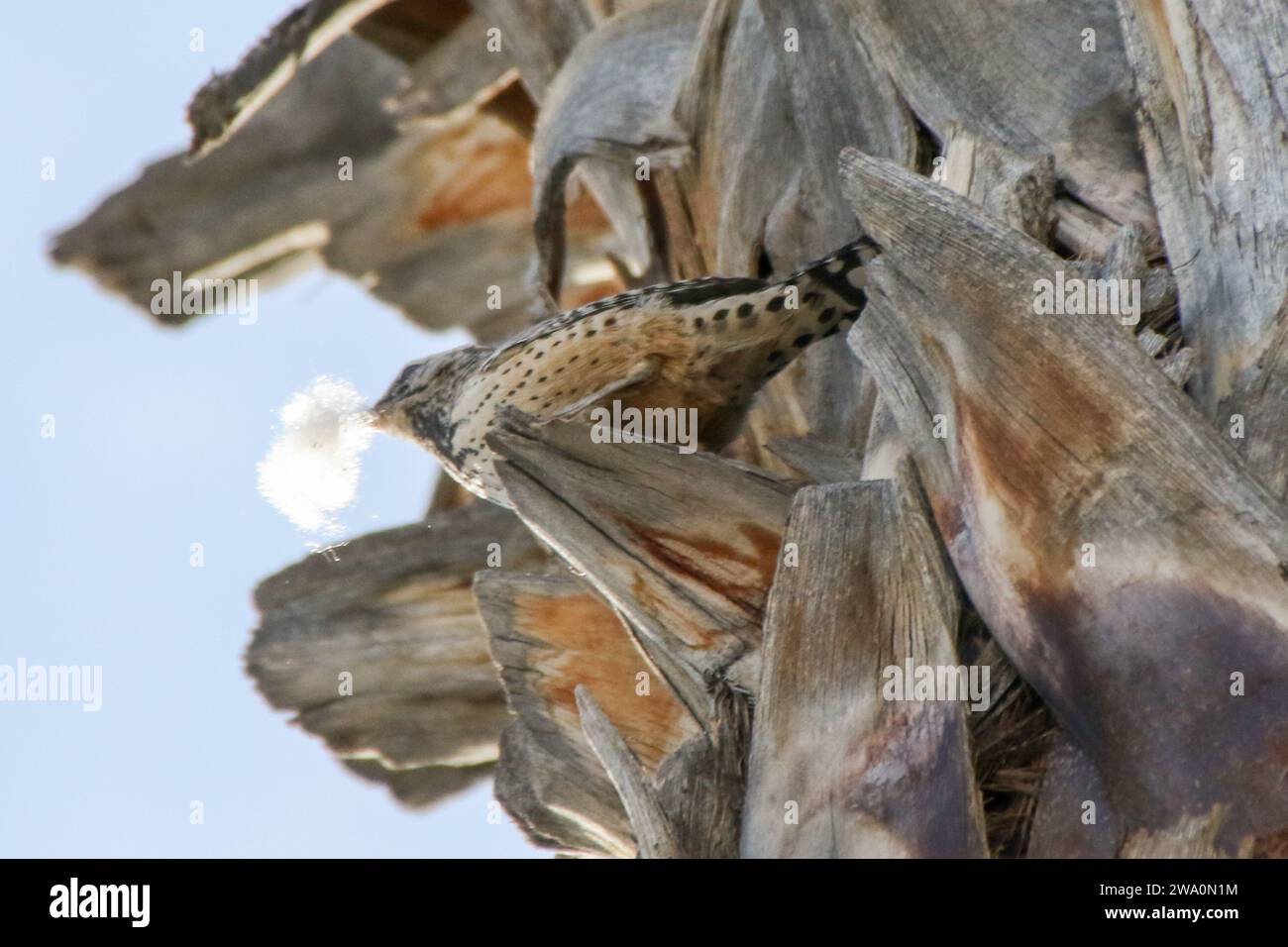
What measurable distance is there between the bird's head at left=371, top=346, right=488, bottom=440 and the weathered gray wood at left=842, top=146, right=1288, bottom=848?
1358mm

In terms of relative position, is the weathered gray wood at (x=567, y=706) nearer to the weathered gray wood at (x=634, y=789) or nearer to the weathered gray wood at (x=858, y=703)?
the weathered gray wood at (x=634, y=789)

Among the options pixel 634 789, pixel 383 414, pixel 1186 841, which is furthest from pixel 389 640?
pixel 1186 841

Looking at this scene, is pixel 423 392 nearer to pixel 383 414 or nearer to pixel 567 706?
pixel 383 414

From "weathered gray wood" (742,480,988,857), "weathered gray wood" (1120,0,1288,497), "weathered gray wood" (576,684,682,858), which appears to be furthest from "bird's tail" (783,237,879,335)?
"weathered gray wood" (576,684,682,858)

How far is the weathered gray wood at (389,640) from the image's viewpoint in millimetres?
4145

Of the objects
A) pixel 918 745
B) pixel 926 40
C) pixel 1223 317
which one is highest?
pixel 926 40

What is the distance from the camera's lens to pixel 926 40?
2957 mm

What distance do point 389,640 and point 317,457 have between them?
1.26m

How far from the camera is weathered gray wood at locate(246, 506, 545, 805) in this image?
4.14 metres

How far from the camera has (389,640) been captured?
13.7ft
